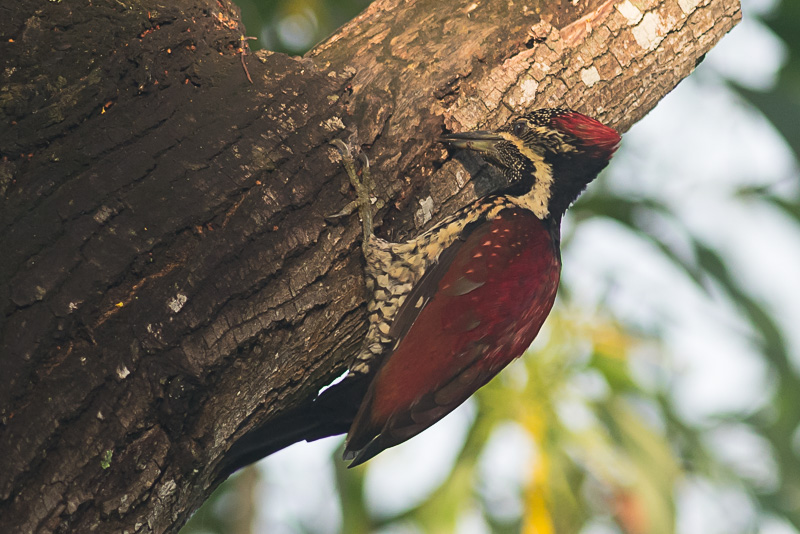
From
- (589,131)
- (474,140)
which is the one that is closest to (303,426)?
(474,140)

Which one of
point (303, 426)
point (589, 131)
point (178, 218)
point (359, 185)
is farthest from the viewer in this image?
point (589, 131)

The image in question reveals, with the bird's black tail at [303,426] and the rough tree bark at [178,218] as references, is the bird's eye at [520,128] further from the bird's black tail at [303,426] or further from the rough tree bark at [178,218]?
the bird's black tail at [303,426]

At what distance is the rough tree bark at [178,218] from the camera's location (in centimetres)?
159

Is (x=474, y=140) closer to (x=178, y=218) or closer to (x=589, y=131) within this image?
(x=589, y=131)

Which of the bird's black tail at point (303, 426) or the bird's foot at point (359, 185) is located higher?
the bird's foot at point (359, 185)

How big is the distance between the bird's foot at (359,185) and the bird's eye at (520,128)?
64 cm

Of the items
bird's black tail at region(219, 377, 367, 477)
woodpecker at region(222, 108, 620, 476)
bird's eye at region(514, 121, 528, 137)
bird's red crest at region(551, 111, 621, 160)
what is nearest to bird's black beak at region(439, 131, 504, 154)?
woodpecker at region(222, 108, 620, 476)

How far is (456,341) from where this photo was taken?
2264 mm

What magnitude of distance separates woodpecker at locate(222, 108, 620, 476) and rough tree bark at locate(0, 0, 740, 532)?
0.29 ft

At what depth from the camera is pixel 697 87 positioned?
519 cm

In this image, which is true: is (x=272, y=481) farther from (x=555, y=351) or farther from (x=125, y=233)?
(x=125, y=233)

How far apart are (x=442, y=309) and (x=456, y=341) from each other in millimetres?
115

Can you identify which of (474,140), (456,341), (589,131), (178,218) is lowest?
(456,341)

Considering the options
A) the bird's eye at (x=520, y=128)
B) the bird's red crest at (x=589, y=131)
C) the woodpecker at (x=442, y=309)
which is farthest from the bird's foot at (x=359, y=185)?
the bird's red crest at (x=589, y=131)
